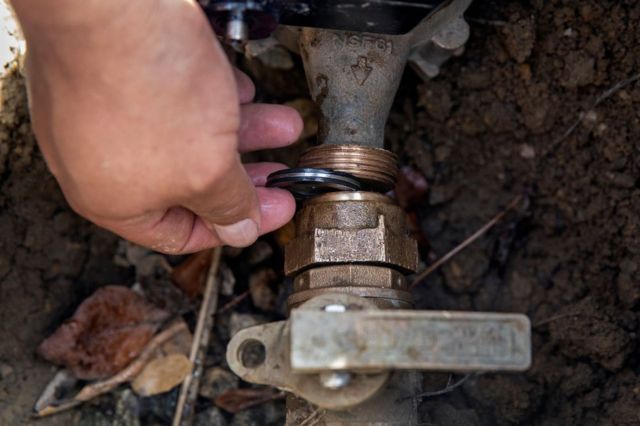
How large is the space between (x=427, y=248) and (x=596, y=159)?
1.10ft

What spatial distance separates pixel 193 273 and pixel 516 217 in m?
0.61

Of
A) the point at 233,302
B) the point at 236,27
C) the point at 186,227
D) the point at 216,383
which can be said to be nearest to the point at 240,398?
the point at 216,383

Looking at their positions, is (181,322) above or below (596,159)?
below

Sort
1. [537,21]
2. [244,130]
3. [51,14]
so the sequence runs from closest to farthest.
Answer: [51,14]
[244,130]
[537,21]

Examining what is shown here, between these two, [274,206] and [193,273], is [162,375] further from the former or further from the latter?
[274,206]

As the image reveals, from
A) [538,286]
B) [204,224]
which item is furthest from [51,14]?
[538,286]

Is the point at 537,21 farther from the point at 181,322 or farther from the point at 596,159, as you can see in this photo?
the point at 181,322

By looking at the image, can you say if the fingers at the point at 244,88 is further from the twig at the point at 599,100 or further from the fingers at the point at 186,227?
the twig at the point at 599,100

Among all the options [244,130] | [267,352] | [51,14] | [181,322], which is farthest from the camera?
[181,322]

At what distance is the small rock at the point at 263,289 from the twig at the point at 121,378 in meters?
0.14

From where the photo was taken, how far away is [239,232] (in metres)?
1.06

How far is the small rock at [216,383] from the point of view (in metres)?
1.37

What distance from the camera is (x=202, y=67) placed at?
0.86 m

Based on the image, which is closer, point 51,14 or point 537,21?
point 51,14
